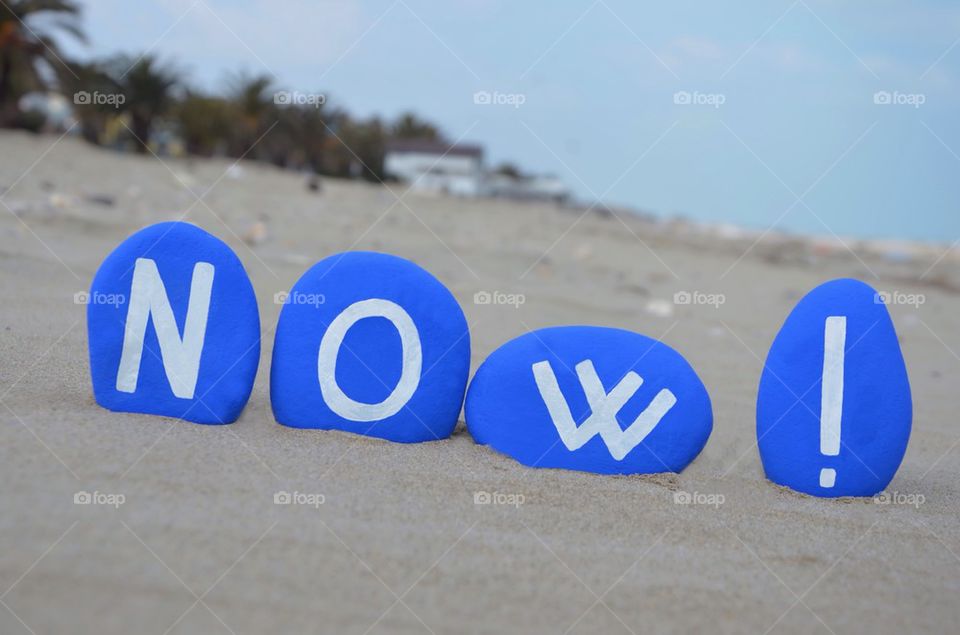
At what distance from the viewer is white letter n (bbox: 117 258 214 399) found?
3447mm

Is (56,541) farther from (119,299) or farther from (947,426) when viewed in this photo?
(947,426)

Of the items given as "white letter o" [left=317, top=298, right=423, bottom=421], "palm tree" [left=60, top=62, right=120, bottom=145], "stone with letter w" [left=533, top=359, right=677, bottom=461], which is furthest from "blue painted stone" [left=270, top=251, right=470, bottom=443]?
"palm tree" [left=60, top=62, right=120, bottom=145]

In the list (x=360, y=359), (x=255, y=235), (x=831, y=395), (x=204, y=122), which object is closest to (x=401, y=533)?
(x=360, y=359)

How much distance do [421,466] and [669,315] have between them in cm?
475

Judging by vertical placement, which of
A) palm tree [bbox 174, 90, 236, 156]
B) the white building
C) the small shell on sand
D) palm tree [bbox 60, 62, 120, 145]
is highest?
the small shell on sand

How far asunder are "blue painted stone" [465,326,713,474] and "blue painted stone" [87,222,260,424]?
3.06 feet

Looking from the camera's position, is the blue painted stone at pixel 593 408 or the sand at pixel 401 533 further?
the blue painted stone at pixel 593 408

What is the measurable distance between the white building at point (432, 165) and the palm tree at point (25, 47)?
1727cm

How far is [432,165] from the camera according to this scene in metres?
35.9

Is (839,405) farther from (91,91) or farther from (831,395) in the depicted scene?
(91,91)

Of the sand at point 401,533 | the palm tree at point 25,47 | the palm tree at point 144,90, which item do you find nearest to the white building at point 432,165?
the palm tree at point 144,90

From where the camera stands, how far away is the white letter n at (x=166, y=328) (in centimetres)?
345

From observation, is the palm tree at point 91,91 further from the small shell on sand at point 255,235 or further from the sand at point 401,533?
the sand at point 401,533

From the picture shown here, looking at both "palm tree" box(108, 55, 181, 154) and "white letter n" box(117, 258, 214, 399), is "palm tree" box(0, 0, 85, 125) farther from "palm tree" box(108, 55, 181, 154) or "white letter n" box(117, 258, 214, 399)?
"white letter n" box(117, 258, 214, 399)
